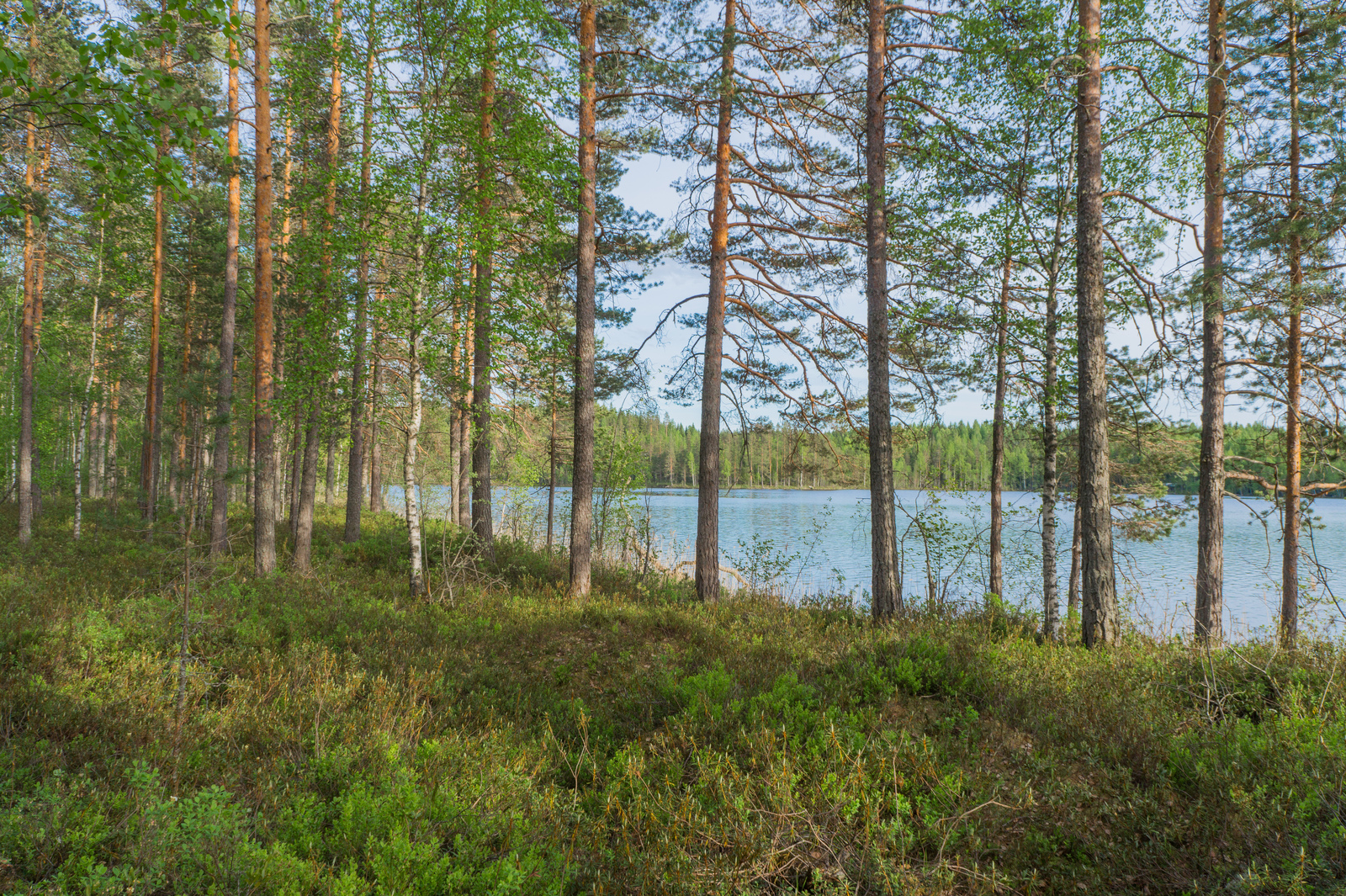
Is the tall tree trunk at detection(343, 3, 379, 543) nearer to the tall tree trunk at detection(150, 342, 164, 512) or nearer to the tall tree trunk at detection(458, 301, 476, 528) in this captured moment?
the tall tree trunk at detection(458, 301, 476, 528)

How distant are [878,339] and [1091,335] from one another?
2.64m

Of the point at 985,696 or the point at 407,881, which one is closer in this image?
the point at 407,881

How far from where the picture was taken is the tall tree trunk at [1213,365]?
8555 mm

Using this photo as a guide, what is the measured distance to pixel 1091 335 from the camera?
7.56 metres

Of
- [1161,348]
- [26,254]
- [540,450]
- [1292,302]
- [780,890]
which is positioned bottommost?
[780,890]

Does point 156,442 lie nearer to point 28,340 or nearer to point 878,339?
point 28,340

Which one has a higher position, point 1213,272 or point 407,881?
point 1213,272

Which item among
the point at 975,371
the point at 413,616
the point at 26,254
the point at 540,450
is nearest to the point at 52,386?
the point at 26,254

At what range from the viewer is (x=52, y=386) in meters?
23.5

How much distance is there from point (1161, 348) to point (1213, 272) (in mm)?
1183

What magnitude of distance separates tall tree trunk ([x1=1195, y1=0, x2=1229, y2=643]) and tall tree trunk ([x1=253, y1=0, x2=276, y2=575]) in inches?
587

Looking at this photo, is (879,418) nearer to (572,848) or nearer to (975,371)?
(975,371)

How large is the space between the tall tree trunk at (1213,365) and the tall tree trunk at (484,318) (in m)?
10.5

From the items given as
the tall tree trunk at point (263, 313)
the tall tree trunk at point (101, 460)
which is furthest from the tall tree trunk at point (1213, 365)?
the tall tree trunk at point (101, 460)
